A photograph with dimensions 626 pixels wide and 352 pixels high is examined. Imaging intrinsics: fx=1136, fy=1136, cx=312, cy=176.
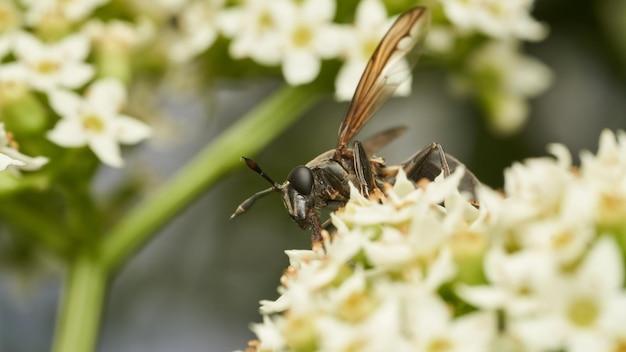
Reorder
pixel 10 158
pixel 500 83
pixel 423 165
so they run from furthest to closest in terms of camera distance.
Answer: pixel 500 83 < pixel 423 165 < pixel 10 158

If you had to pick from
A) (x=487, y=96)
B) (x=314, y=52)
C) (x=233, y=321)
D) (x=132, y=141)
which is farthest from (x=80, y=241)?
(x=487, y=96)

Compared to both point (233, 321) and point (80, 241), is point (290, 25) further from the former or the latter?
point (233, 321)

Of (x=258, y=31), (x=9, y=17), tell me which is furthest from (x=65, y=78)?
(x=258, y=31)

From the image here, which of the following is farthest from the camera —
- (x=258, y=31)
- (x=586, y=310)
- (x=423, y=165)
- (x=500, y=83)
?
(x=500, y=83)

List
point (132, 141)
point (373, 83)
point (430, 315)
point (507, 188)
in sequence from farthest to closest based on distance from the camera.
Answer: point (132, 141) < point (373, 83) < point (507, 188) < point (430, 315)

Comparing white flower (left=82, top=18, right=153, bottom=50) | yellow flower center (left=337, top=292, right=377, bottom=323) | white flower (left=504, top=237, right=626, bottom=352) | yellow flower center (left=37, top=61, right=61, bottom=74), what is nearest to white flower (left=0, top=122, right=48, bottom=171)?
yellow flower center (left=37, top=61, right=61, bottom=74)

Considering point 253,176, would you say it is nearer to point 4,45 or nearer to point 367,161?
point 4,45

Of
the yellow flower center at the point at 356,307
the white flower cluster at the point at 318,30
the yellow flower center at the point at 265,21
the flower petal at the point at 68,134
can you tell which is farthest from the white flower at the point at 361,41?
the yellow flower center at the point at 356,307
